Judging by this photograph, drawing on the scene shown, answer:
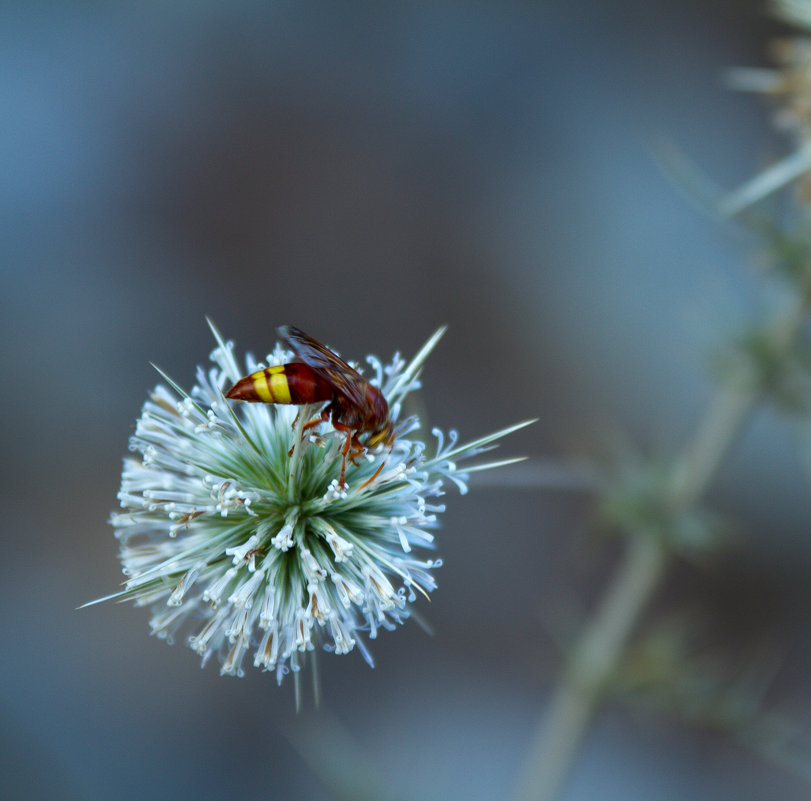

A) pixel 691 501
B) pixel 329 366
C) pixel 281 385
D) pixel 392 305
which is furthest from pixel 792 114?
pixel 392 305

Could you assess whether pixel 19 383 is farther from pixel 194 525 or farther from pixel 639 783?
pixel 639 783

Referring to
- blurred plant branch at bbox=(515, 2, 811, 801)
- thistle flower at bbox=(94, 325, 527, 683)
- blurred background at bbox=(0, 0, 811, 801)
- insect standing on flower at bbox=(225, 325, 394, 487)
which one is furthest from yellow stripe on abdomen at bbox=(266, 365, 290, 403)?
blurred background at bbox=(0, 0, 811, 801)

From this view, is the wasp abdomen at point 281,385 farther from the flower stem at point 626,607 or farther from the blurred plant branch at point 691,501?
the flower stem at point 626,607

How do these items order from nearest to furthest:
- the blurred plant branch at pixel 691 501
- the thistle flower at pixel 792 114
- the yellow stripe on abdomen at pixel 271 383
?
the yellow stripe on abdomen at pixel 271 383 → the thistle flower at pixel 792 114 → the blurred plant branch at pixel 691 501

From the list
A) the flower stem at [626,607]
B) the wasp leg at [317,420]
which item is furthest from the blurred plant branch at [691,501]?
the wasp leg at [317,420]

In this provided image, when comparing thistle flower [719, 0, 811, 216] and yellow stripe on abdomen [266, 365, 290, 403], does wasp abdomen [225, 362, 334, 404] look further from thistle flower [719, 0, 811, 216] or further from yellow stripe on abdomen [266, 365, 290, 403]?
thistle flower [719, 0, 811, 216]

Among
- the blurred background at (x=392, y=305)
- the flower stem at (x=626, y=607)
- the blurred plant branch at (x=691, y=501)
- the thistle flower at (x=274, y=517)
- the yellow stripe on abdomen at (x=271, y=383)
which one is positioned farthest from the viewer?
the blurred background at (x=392, y=305)
